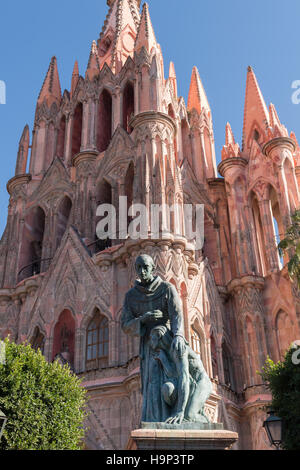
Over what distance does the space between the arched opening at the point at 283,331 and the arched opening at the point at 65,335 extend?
28.9ft

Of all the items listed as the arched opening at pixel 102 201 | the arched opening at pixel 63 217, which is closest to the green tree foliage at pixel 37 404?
the arched opening at pixel 102 201

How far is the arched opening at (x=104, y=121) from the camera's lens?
108 ft

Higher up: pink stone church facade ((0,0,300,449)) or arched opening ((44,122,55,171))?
arched opening ((44,122,55,171))

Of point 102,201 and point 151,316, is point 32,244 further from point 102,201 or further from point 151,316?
point 151,316

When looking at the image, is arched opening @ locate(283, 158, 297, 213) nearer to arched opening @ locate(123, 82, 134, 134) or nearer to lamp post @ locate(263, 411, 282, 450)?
arched opening @ locate(123, 82, 134, 134)

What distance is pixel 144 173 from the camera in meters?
26.2

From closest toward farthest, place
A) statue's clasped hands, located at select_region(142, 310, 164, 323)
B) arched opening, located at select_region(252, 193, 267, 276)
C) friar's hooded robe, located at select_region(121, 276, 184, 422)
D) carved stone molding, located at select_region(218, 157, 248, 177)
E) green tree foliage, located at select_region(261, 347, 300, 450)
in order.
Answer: friar's hooded robe, located at select_region(121, 276, 184, 422) < statue's clasped hands, located at select_region(142, 310, 164, 323) < green tree foliage, located at select_region(261, 347, 300, 450) < arched opening, located at select_region(252, 193, 267, 276) < carved stone molding, located at select_region(218, 157, 248, 177)

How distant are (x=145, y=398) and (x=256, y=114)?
26729mm

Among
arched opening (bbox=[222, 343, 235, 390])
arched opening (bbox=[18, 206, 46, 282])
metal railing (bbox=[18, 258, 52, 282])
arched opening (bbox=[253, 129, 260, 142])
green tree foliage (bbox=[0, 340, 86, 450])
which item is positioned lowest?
green tree foliage (bbox=[0, 340, 86, 450])

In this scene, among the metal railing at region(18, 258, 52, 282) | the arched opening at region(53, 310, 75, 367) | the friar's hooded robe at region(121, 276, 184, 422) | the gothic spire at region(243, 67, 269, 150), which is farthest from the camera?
the gothic spire at region(243, 67, 269, 150)

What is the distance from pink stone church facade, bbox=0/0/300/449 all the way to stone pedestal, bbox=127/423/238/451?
13.4 metres

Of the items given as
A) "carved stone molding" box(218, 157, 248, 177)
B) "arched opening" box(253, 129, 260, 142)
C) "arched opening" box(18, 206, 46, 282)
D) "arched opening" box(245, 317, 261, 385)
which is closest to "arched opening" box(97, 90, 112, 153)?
"arched opening" box(18, 206, 46, 282)

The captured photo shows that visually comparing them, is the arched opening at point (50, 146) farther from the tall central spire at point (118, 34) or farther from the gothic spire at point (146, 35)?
the gothic spire at point (146, 35)

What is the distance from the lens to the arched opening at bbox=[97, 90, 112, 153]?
1302 inches
